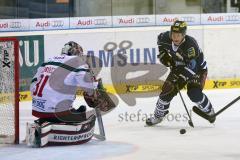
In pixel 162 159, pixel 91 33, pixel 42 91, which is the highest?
pixel 91 33

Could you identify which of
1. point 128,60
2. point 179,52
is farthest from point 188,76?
point 128,60

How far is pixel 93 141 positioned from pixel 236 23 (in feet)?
20.0

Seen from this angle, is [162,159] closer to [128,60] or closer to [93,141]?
[93,141]

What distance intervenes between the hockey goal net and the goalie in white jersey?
413 mm

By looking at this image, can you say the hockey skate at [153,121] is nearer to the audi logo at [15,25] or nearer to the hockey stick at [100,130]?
the hockey stick at [100,130]

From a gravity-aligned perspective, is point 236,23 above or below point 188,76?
above

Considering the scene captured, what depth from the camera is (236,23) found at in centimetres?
1198

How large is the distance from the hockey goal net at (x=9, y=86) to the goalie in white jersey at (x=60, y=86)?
41 cm

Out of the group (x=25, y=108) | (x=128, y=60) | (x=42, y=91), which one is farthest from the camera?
(x=128, y=60)

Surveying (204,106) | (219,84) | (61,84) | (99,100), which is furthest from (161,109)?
(219,84)

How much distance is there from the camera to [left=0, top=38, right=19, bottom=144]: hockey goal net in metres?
6.62

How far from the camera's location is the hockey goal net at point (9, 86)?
21.7ft

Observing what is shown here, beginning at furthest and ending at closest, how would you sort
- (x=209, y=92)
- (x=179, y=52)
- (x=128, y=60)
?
(x=128, y=60) → (x=209, y=92) → (x=179, y=52)

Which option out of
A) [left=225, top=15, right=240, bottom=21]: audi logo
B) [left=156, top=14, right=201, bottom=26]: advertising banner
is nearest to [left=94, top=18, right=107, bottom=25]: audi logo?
[left=156, top=14, right=201, bottom=26]: advertising banner
